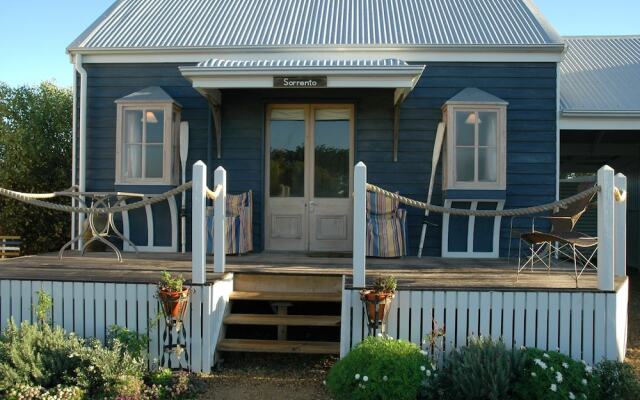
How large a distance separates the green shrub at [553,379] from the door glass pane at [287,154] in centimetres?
455

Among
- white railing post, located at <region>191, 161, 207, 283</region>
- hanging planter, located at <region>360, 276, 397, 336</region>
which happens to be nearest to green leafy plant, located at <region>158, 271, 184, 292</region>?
white railing post, located at <region>191, 161, 207, 283</region>

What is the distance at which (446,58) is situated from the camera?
25.8ft

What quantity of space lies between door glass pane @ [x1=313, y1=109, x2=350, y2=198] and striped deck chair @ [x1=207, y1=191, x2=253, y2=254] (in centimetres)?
106

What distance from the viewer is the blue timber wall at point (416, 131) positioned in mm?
7840

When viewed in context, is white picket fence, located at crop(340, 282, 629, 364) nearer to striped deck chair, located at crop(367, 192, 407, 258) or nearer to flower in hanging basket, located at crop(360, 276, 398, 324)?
flower in hanging basket, located at crop(360, 276, 398, 324)

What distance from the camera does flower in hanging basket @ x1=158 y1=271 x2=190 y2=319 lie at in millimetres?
4461

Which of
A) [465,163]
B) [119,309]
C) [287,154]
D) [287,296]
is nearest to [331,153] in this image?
[287,154]

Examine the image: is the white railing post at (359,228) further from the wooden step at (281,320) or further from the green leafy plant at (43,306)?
the green leafy plant at (43,306)

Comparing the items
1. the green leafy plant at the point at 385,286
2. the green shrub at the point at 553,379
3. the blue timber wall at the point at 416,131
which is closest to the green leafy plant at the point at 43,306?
the green leafy plant at the point at 385,286

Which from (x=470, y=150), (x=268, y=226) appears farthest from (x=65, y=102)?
(x=470, y=150)

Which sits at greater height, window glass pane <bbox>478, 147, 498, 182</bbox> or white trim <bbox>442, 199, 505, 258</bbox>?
window glass pane <bbox>478, 147, 498, 182</bbox>

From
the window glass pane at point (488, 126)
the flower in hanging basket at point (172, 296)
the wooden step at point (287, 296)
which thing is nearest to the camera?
the flower in hanging basket at point (172, 296)

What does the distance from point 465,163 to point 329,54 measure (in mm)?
2399

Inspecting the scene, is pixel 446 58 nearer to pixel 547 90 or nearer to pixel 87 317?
pixel 547 90
